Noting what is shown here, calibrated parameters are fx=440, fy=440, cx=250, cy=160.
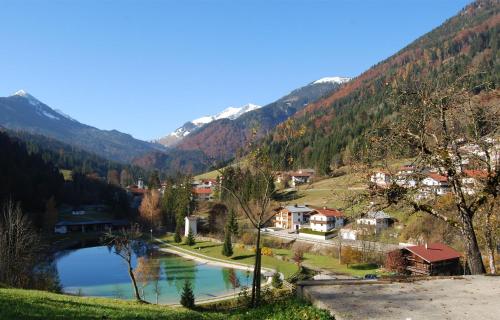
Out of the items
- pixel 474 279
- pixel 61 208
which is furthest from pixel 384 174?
pixel 61 208

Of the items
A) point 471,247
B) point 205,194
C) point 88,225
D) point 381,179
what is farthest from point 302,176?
point 471,247

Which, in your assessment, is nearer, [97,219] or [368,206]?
[368,206]

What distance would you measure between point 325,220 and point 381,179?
245 ft

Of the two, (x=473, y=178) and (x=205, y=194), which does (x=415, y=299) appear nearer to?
(x=473, y=178)

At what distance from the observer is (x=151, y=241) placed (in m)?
106

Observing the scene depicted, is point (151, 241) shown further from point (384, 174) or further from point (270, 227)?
point (384, 174)

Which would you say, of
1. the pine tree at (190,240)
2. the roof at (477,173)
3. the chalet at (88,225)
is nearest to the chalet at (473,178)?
the roof at (477,173)

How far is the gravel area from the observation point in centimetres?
927

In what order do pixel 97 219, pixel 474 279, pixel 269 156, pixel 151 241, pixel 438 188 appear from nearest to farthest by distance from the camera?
pixel 474 279, pixel 438 188, pixel 269 156, pixel 151 241, pixel 97 219

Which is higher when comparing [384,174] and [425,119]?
[425,119]

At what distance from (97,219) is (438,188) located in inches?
5346

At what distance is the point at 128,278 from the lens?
2625 inches

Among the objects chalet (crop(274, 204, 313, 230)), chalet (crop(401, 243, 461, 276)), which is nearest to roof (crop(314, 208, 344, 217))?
chalet (crop(274, 204, 313, 230))

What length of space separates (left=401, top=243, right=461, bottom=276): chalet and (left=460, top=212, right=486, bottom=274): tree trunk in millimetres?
41584
